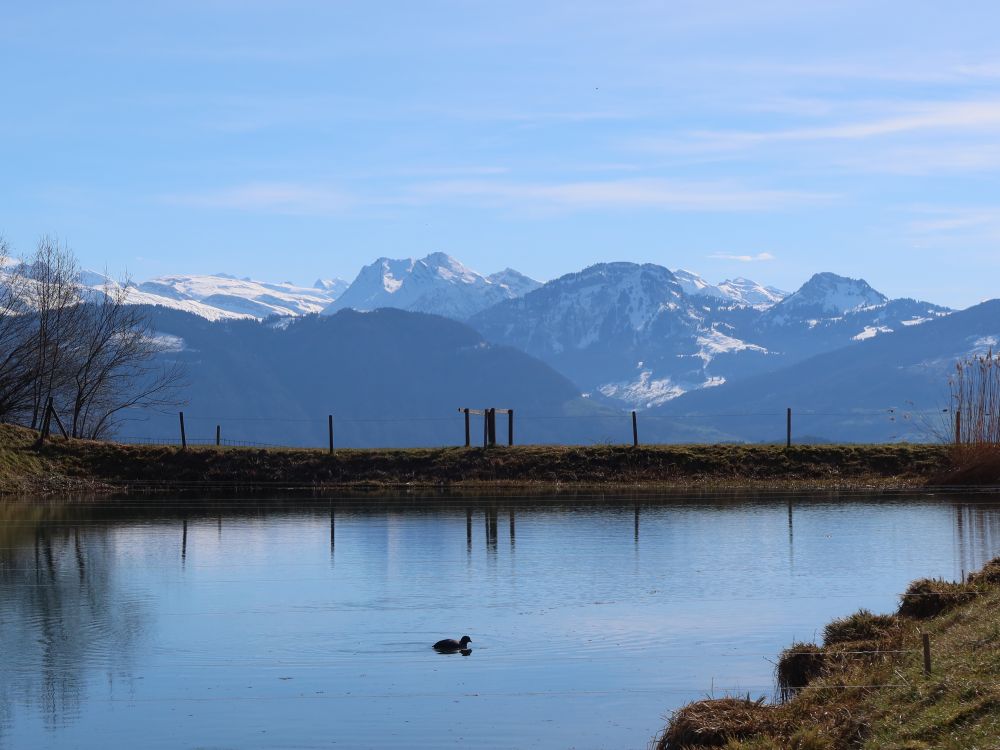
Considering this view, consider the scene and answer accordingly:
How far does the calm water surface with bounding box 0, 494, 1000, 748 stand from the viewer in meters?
18.8

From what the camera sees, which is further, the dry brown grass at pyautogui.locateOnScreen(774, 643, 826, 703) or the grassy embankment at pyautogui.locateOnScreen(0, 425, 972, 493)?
the grassy embankment at pyautogui.locateOnScreen(0, 425, 972, 493)

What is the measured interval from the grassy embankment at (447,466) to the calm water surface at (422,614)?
13304 mm

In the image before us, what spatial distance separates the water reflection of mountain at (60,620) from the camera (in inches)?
797

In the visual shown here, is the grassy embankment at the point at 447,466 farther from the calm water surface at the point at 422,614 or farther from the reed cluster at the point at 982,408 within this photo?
the calm water surface at the point at 422,614

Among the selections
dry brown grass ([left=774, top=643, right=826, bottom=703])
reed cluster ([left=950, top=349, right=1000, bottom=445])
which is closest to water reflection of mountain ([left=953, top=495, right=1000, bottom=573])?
reed cluster ([left=950, top=349, right=1000, bottom=445])

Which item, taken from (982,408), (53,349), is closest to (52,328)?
(53,349)

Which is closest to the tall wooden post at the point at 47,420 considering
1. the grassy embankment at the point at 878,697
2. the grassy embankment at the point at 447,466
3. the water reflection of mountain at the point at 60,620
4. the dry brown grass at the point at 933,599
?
the grassy embankment at the point at 447,466

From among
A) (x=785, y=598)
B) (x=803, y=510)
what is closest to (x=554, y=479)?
(x=803, y=510)

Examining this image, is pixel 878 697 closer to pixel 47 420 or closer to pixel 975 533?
pixel 975 533

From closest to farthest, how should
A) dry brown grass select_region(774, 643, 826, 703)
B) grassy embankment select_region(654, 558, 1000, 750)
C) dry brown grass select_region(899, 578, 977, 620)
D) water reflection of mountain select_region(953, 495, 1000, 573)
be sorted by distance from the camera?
grassy embankment select_region(654, 558, 1000, 750) → dry brown grass select_region(774, 643, 826, 703) → dry brown grass select_region(899, 578, 977, 620) → water reflection of mountain select_region(953, 495, 1000, 573)

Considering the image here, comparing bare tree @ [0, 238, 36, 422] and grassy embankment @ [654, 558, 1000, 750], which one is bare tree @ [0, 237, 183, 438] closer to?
bare tree @ [0, 238, 36, 422]

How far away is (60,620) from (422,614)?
685 cm

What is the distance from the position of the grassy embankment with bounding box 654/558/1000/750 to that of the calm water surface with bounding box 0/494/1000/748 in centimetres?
113

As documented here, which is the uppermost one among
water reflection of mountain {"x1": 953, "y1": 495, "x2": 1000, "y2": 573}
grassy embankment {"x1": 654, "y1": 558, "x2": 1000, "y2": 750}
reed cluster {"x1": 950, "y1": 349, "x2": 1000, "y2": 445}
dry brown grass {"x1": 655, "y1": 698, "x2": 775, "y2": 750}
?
reed cluster {"x1": 950, "y1": 349, "x2": 1000, "y2": 445}
